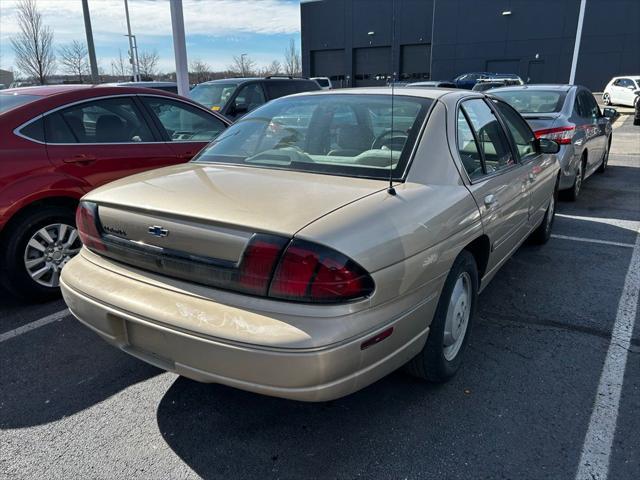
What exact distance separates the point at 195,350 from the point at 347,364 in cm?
62

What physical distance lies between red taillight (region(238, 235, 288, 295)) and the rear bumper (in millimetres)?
113

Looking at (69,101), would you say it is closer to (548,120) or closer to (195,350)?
(195,350)

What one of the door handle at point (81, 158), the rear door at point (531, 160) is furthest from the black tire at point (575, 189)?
the door handle at point (81, 158)

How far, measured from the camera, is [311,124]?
123 inches

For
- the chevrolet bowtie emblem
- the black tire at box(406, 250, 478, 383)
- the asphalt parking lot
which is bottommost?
the asphalt parking lot

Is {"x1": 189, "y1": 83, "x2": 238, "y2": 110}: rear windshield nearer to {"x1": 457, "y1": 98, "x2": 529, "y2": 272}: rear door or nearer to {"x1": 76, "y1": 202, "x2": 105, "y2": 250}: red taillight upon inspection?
{"x1": 457, "y1": 98, "x2": 529, "y2": 272}: rear door

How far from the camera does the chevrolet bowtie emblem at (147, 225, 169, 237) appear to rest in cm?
218

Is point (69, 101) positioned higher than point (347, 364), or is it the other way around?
point (69, 101)

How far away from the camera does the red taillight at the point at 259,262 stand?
193cm

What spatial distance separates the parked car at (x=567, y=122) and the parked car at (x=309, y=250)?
375cm

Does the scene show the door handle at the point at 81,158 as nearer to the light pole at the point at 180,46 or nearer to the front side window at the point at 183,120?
the front side window at the point at 183,120

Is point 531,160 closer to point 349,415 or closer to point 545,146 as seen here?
point 545,146

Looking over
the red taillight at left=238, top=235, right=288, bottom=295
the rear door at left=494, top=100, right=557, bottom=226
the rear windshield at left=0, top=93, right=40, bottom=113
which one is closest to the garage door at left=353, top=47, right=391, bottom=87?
the rear door at left=494, top=100, right=557, bottom=226

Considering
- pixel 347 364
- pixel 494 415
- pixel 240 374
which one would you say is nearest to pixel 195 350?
A: pixel 240 374
